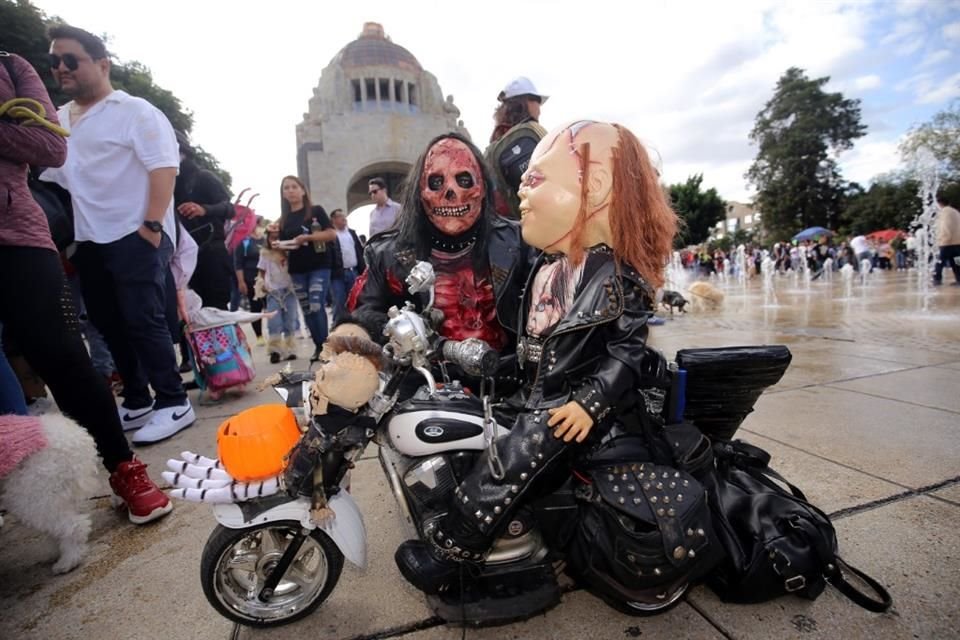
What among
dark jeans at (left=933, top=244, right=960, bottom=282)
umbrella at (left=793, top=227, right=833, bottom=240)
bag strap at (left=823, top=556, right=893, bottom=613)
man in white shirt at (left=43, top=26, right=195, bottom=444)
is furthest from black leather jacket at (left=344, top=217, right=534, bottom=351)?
umbrella at (left=793, top=227, right=833, bottom=240)

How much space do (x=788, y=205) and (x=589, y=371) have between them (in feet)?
134

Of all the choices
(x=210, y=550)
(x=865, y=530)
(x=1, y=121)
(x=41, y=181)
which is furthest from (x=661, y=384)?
(x=41, y=181)

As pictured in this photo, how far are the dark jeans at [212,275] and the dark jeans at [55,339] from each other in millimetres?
2481

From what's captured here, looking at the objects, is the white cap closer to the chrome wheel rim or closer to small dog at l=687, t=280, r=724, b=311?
the chrome wheel rim

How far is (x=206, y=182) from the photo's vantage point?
415cm

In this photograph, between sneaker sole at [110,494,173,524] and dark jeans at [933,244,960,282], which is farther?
dark jeans at [933,244,960,282]

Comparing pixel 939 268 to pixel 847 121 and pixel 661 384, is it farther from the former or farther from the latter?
pixel 847 121

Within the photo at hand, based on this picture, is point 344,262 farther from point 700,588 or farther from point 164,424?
point 700,588

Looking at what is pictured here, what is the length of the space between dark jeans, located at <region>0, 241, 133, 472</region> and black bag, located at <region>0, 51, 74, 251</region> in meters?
0.88

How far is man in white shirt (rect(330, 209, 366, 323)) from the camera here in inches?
212

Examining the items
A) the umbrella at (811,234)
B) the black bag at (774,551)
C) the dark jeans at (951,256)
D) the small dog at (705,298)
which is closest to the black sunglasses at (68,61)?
the black bag at (774,551)

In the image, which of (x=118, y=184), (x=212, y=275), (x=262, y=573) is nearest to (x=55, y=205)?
(x=118, y=184)

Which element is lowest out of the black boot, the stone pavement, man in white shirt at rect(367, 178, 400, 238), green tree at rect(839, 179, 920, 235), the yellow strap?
the stone pavement

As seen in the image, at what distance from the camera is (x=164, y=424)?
2969 mm
